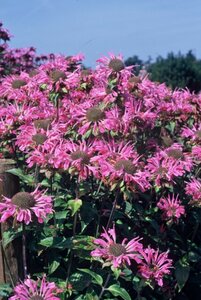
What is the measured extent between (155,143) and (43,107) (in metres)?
0.60

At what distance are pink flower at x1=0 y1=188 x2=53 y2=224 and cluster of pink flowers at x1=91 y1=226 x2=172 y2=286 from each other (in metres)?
0.23

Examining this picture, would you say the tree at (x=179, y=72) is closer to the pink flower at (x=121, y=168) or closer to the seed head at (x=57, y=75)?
the seed head at (x=57, y=75)

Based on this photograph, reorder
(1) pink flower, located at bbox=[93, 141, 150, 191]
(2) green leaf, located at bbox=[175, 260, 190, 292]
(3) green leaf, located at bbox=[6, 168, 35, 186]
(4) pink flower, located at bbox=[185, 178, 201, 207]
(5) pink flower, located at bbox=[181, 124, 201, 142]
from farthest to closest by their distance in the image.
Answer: (5) pink flower, located at bbox=[181, 124, 201, 142]
(2) green leaf, located at bbox=[175, 260, 190, 292]
(4) pink flower, located at bbox=[185, 178, 201, 207]
(3) green leaf, located at bbox=[6, 168, 35, 186]
(1) pink flower, located at bbox=[93, 141, 150, 191]

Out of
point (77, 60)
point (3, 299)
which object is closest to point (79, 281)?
point (3, 299)

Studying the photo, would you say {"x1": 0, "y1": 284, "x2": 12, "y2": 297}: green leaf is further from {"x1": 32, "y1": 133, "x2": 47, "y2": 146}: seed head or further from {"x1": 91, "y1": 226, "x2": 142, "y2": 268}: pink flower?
{"x1": 32, "y1": 133, "x2": 47, "y2": 146}: seed head

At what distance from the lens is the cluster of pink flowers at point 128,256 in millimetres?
2141

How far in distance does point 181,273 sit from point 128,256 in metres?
→ 0.83

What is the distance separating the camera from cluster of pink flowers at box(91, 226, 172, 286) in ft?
7.02

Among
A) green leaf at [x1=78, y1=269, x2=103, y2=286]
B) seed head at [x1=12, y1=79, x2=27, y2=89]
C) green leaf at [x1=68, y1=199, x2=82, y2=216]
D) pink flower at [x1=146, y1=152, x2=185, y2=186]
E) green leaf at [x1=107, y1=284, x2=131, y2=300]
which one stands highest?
seed head at [x1=12, y1=79, x2=27, y2=89]

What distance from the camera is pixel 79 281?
2.52 metres

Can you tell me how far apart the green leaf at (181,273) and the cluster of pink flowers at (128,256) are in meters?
0.41

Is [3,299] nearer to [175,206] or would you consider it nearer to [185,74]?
[175,206]

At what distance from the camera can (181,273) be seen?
2904 millimetres

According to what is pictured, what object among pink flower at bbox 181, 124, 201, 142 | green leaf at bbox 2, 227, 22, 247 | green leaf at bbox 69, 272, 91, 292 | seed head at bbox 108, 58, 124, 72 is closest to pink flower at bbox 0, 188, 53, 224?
green leaf at bbox 2, 227, 22, 247
